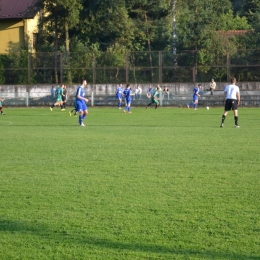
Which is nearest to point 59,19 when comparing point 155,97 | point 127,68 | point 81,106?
point 127,68

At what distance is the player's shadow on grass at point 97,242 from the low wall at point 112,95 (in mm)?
33713

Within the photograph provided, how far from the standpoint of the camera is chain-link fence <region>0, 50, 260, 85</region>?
40031mm

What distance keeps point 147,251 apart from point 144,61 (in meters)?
36.5

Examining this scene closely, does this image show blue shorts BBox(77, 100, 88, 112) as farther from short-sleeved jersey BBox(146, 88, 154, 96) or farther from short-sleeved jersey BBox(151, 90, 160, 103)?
short-sleeved jersey BBox(146, 88, 154, 96)

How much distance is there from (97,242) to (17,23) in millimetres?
50665

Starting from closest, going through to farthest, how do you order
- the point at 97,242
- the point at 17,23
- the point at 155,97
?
the point at 97,242, the point at 155,97, the point at 17,23

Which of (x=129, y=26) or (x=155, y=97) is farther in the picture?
(x=129, y=26)

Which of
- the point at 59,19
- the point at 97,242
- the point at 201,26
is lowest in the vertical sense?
the point at 97,242

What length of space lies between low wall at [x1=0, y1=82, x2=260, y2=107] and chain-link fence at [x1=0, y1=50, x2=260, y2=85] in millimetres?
537

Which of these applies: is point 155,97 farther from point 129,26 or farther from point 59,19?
point 59,19

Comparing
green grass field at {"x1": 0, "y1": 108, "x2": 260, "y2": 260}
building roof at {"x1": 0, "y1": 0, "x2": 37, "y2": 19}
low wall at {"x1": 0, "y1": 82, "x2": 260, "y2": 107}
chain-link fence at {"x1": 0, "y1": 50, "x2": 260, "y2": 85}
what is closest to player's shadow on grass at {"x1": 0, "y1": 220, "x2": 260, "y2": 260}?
green grass field at {"x1": 0, "y1": 108, "x2": 260, "y2": 260}

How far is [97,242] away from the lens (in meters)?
6.13

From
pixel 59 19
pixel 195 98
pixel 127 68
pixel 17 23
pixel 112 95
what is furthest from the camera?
pixel 17 23

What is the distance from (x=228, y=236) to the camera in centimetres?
629
